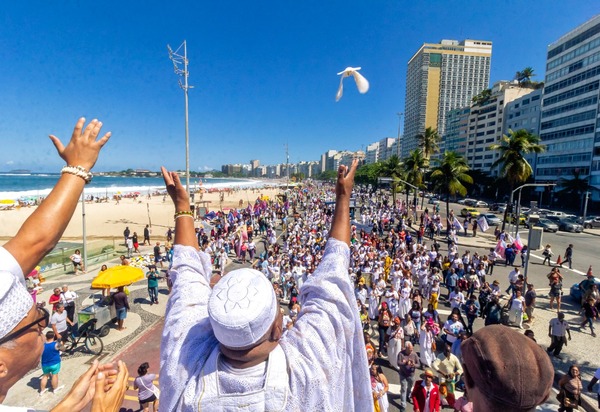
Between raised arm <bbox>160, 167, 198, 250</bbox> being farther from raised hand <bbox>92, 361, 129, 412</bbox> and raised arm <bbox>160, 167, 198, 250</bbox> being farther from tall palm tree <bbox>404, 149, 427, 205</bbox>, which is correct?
tall palm tree <bbox>404, 149, 427, 205</bbox>

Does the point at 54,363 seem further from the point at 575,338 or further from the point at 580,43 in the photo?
the point at 580,43

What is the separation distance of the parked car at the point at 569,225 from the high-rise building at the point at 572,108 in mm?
18069

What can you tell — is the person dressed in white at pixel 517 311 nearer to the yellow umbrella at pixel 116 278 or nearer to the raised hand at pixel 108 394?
the raised hand at pixel 108 394

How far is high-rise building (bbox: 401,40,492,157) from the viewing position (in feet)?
419

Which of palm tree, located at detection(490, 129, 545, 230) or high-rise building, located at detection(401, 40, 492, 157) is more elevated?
high-rise building, located at detection(401, 40, 492, 157)

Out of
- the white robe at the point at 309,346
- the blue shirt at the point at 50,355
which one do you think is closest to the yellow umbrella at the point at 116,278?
the blue shirt at the point at 50,355

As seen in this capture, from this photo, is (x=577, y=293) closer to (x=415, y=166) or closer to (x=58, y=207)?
(x=58, y=207)

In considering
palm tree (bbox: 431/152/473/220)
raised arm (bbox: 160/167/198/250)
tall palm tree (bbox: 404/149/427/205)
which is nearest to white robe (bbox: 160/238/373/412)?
raised arm (bbox: 160/167/198/250)

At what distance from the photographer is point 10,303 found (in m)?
1.19

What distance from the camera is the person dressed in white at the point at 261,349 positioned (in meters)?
1.12

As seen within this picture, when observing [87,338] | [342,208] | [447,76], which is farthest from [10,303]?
[447,76]

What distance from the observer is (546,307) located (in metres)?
12.5

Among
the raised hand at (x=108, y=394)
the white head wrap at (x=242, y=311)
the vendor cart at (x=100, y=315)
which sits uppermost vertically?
the white head wrap at (x=242, y=311)

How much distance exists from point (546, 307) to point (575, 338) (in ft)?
9.06
